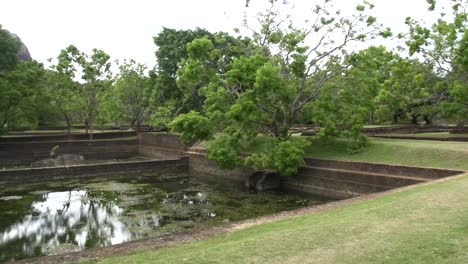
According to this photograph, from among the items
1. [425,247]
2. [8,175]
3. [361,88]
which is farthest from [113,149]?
[425,247]

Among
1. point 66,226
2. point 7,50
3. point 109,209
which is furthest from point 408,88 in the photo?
point 7,50

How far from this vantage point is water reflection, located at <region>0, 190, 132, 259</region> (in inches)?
448

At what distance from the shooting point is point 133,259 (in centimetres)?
608

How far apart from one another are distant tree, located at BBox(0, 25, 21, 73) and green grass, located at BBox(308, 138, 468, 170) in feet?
71.2

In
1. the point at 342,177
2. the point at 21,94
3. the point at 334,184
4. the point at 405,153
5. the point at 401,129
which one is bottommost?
the point at 334,184

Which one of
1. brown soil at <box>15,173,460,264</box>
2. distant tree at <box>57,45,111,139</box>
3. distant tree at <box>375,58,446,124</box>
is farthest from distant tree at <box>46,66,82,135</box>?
brown soil at <box>15,173,460,264</box>

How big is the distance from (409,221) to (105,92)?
118ft

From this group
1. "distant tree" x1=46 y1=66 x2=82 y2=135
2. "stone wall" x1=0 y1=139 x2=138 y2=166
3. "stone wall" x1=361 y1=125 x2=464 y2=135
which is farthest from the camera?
"distant tree" x1=46 y1=66 x2=82 y2=135

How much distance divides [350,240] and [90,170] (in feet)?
61.2

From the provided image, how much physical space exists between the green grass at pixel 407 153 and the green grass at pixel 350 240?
7365 millimetres

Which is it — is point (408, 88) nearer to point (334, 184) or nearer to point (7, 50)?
point (334, 184)

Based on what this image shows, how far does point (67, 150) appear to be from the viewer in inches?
1328

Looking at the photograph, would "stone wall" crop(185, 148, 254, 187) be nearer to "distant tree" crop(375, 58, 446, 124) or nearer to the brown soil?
"distant tree" crop(375, 58, 446, 124)

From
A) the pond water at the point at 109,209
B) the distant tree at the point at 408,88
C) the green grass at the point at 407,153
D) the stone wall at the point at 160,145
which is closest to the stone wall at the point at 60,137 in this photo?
the stone wall at the point at 160,145
